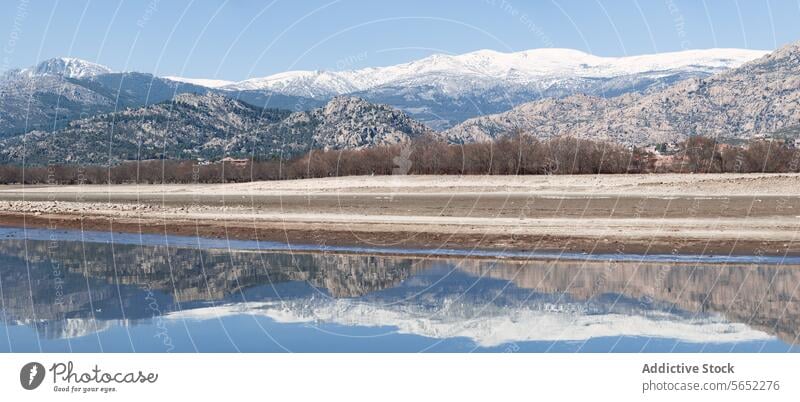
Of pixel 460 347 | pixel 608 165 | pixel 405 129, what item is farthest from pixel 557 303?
pixel 405 129

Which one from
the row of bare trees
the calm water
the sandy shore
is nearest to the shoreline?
the sandy shore

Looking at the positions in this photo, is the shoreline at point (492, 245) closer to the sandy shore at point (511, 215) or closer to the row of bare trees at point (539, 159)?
the sandy shore at point (511, 215)

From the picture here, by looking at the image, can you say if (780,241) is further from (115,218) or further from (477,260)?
(115,218)
